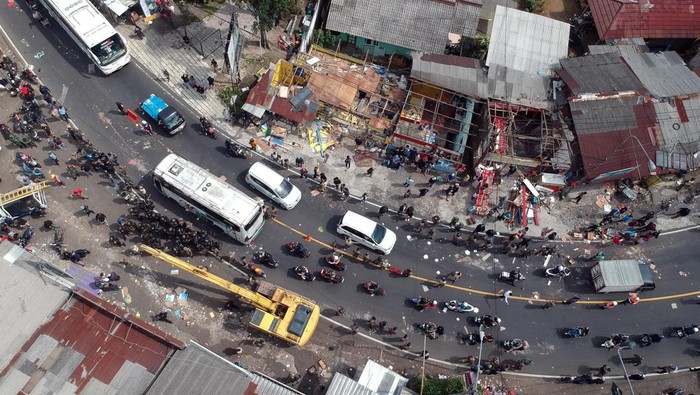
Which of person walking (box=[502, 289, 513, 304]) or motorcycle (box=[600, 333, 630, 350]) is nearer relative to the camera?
motorcycle (box=[600, 333, 630, 350])

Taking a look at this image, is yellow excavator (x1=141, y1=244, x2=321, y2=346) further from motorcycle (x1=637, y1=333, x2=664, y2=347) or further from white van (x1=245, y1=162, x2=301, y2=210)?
motorcycle (x1=637, y1=333, x2=664, y2=347)

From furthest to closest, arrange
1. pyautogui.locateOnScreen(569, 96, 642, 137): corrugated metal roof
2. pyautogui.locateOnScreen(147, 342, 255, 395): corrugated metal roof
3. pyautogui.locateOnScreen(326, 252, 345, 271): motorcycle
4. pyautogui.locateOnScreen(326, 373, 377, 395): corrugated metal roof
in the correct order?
pyautogui.locateOnScreen(569, 96, 642, 137): corrugated metal roof < pyautogui.locateOnScreen(326, 252, 345, 271): motorcycle < pyautogui.locateOnScreen(326, 373, 377, 395): corrugated metal roof < pyautogui.locateOnScreen(147, 342, 255, 395): corrugated metal roof

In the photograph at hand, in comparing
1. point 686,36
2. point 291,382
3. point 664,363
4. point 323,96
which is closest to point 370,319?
point 291,382

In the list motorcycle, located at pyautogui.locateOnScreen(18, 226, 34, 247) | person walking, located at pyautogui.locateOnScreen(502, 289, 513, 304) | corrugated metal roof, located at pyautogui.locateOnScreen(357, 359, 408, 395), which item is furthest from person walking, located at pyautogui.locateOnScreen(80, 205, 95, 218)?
person walking, located at pyautogui.locateOnScreen(502, 289, 513, 304)

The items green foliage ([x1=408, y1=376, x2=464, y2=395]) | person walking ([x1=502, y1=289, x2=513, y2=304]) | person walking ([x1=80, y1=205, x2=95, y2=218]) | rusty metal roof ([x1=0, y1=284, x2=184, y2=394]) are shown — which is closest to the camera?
rusty metal roof ([x1=0, y1=284, x2=184, y2=394])

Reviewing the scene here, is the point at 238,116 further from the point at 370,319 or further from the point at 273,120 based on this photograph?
the point at 370,319

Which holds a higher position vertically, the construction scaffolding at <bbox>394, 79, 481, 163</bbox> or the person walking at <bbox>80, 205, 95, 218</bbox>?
the construction scaffolding at <bbox>394, 79, 481, 163</bbox>
